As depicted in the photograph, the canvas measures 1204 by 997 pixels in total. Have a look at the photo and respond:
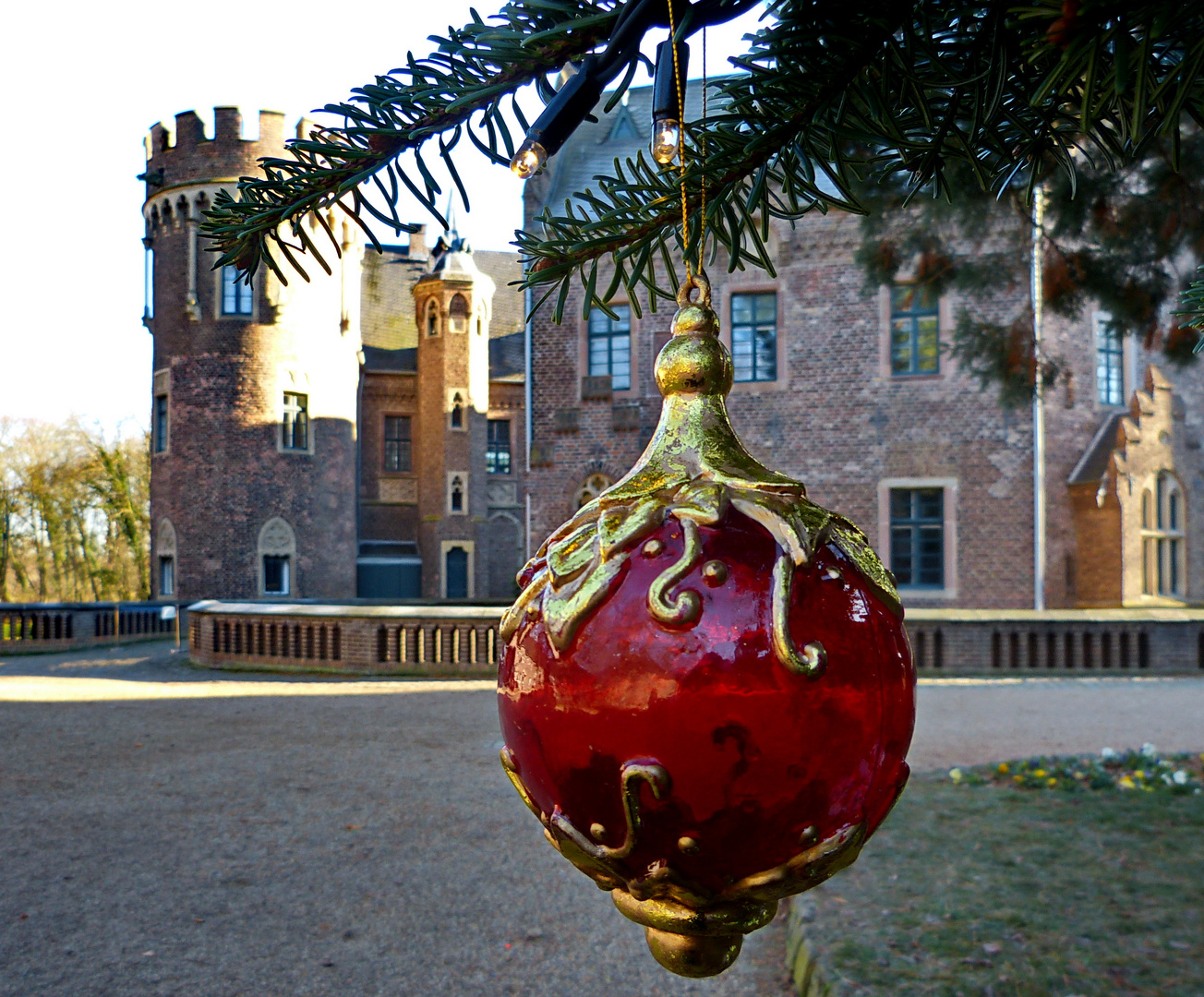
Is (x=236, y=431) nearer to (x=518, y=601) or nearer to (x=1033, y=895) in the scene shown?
(x=1033, y=895)

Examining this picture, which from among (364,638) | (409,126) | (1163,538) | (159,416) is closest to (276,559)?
(159,416)

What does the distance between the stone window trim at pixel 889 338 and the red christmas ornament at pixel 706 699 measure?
19047 mm

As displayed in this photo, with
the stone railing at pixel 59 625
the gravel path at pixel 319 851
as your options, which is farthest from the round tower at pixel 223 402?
the gravel path at pixel 319 851

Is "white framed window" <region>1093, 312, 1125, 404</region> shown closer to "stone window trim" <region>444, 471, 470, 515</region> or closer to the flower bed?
the flower bed

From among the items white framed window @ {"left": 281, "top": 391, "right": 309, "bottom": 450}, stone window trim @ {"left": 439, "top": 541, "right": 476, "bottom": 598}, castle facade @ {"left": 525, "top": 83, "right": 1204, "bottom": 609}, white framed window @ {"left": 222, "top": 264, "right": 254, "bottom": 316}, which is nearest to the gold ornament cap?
castle facade @ {"left": 525, "top": 83, "right": 1204, "bottom": 609}

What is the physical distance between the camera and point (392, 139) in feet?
4.61

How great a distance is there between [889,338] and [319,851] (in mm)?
15886

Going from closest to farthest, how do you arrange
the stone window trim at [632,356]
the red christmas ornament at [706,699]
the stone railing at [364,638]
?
the red christmas ornament at [706,699], the stone railing at [364,638], the stone window trim at [632,356]

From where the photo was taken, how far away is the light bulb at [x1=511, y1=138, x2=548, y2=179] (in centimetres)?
127

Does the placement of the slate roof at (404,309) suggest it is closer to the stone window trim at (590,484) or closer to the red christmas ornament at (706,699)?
the stone window trim at (590,484)

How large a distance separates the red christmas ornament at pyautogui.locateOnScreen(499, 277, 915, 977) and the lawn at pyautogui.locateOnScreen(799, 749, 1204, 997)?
334 cm

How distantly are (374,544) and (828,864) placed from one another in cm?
3650

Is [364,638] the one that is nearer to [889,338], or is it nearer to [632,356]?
[632,356]

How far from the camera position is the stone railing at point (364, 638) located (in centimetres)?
1573
